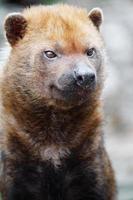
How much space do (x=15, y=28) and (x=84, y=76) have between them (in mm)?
863

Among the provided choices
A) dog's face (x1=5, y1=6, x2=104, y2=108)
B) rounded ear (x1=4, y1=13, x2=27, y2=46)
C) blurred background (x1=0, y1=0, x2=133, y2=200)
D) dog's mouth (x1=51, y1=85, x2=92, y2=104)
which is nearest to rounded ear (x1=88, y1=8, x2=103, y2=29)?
dog's face (x1=5, y1=6, x2=104, y2=108)

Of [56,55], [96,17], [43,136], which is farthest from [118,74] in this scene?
[56,55]

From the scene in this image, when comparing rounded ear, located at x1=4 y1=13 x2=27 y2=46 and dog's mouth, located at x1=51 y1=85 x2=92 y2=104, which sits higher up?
rounded ear, located at x1=4 y1=13 x2=27 y2=46

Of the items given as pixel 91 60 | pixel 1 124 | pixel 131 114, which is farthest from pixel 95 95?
pixel 131 114

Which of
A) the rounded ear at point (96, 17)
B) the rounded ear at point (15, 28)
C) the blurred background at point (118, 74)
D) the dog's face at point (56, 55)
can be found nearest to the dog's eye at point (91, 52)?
the dog's face at point (56, 55)

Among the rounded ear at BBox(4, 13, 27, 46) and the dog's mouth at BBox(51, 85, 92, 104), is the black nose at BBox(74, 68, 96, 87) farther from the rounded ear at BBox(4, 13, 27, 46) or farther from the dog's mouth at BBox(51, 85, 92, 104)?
the rounded ear at BBox(4, 13, 27, 46)

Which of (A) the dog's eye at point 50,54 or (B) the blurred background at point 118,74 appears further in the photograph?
(B) the blurred background at point 118,74

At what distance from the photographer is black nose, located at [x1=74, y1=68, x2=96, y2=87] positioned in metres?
7.30

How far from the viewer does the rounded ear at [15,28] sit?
785cm

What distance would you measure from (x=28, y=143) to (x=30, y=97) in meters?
0.37

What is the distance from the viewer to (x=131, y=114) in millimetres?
13500

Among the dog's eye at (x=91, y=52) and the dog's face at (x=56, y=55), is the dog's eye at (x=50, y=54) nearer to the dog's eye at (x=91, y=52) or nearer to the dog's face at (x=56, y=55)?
the dog's face at (x=56, y=55)

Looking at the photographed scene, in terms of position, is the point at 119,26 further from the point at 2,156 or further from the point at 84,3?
the point at 2,156

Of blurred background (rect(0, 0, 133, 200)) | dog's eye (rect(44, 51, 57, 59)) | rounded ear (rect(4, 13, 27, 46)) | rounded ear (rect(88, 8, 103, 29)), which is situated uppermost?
blurred background (rect(0, 0, 133, 200))
